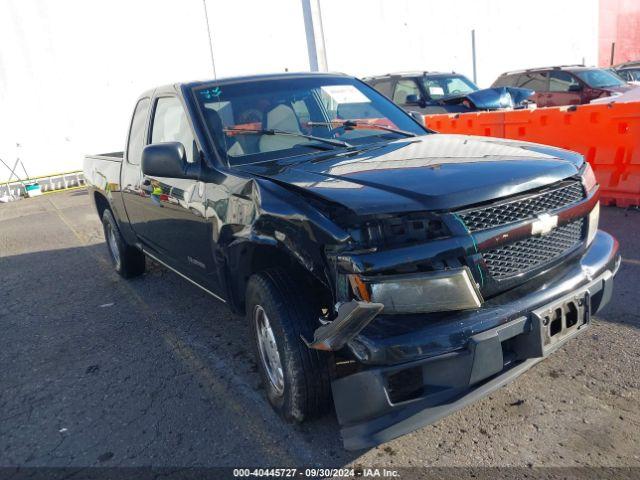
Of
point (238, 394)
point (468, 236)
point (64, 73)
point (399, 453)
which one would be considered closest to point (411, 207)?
point (468, 236)

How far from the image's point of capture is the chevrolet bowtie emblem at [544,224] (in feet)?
8.19

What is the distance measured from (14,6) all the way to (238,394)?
14276 millimetres

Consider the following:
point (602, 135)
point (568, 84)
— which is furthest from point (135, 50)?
point (602, 135)

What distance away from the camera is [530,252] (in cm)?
254

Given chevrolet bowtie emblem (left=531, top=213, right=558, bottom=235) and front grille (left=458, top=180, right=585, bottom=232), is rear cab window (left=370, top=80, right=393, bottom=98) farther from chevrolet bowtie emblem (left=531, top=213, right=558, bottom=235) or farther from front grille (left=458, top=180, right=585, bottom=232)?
chevrolet bowtie emblem (left=531, top=213, right=558, bottom=235)

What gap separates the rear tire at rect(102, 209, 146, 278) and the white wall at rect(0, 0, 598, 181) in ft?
33.0

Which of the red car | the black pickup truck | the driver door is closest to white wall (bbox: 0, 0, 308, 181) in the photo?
the red car

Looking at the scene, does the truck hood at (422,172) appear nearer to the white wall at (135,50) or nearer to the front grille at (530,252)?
the front grille at (530,252)

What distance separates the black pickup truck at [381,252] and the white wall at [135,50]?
12.8 m

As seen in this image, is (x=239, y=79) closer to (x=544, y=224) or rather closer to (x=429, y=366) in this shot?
(x=544, y=224)

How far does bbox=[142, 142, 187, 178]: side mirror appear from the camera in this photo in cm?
329

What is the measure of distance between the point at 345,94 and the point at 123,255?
297 cm

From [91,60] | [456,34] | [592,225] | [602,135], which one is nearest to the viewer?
[592,225]

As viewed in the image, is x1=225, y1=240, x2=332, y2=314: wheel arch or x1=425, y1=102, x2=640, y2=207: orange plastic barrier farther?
x1=425, y1=102, x2=640, y2=207: orange plastic barrier
